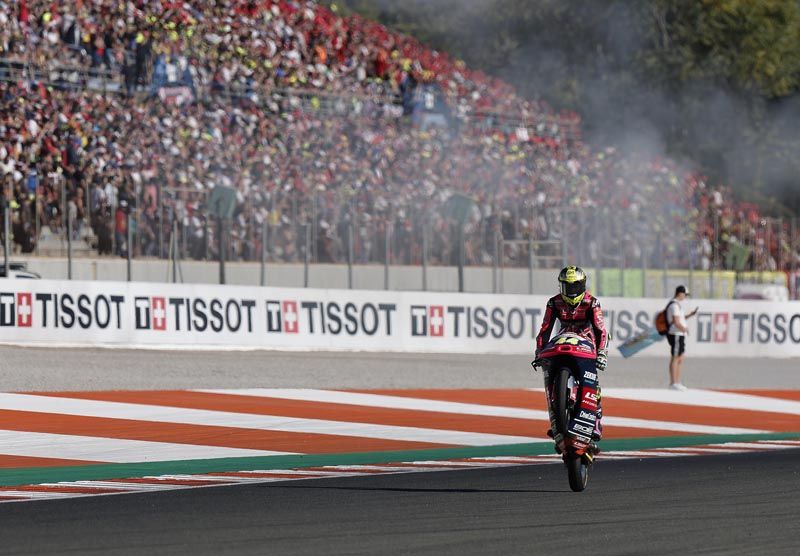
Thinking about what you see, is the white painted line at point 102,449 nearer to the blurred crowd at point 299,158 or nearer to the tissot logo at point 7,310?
the tissot logo at point 7,310

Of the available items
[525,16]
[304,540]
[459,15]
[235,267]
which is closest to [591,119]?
[525,16]

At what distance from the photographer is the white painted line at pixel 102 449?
1171 centimetres

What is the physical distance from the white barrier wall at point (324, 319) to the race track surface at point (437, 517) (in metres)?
10.7

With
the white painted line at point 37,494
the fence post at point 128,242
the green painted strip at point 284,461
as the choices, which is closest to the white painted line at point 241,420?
the green painted strip at point 284,461

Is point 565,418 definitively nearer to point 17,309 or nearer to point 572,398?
point 572,398

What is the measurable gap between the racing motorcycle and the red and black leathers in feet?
0.70

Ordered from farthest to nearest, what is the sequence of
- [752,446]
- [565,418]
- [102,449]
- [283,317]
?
[283,317] → [752,446] → [102,449] → [565,418]

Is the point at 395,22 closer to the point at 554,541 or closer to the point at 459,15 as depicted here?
the point at 459,15

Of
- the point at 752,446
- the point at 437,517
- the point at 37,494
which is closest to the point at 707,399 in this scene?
the point at 752,446

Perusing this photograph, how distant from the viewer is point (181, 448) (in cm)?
1241

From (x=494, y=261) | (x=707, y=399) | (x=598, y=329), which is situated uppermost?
(x=494, y=261)

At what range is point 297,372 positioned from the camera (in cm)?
1991

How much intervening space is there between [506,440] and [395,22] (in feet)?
152

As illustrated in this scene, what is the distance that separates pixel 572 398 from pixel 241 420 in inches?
223
